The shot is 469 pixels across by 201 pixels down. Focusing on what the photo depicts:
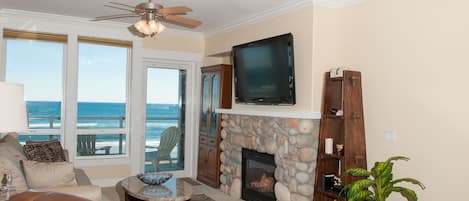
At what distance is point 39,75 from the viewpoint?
5.68 meters

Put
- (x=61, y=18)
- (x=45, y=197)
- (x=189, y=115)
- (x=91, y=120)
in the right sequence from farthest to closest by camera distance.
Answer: (x=189, y=115)
(x=91, y=120)
(x=61, y=18)
(x=45, y=197)

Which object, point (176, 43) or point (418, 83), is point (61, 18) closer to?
point (176, 43)

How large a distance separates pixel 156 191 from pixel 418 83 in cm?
267

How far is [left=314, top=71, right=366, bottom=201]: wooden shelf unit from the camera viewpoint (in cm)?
396

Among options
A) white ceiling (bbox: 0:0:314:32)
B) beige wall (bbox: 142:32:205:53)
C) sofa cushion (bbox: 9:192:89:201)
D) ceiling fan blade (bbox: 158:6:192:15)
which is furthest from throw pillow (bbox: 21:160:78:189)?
beige wall (bbox: 142:32:205:53)

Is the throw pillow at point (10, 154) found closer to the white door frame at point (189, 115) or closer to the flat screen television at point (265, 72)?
the flat screen television at point (265, 72)

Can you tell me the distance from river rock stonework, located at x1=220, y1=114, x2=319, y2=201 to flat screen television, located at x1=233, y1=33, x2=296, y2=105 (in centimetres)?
27

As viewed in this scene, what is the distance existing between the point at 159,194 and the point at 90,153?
290cm

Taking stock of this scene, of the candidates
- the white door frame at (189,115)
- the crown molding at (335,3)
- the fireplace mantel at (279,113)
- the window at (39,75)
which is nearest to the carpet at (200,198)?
the fireplace mantel at (279,113)

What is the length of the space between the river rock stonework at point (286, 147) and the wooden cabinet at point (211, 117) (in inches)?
23.3

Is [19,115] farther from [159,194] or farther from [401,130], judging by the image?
[401,130]

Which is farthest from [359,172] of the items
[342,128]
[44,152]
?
[44,152]

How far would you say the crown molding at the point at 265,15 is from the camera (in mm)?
4410

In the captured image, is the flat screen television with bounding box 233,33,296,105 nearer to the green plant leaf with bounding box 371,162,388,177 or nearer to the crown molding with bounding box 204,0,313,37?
the crown molding with bounding box 204,0,313,37
